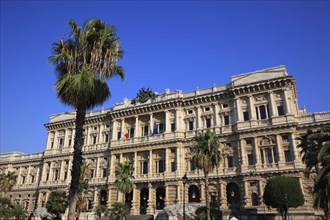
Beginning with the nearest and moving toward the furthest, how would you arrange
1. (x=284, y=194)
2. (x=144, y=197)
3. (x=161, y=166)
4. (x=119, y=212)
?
(x=284, y=194), (x=119, y=212), (x=161, y=166), (x=144, y=197)

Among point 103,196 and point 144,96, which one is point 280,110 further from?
point 103,196

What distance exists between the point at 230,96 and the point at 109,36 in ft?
99.5

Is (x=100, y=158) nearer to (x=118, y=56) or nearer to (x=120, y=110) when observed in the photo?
(x=120, y=110)

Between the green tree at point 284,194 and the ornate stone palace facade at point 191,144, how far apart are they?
17.3ft

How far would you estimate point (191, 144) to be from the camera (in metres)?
46.5

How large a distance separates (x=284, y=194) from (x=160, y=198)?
2126cm

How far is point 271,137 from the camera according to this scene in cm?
4081

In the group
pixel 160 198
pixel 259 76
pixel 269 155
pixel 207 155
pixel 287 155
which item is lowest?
pixel 160 198

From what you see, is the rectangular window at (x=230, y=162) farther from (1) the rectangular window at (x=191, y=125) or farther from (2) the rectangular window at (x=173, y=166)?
(2) the rectangular window at (x=173, y=166)

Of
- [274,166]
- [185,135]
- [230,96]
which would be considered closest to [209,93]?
[230,96]

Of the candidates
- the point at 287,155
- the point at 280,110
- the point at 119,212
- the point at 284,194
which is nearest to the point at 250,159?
the point at 287,155

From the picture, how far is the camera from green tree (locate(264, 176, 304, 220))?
31562mm

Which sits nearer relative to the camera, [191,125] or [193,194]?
[193,194]

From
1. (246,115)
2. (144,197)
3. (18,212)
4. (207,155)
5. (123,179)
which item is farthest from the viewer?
(18,212)
